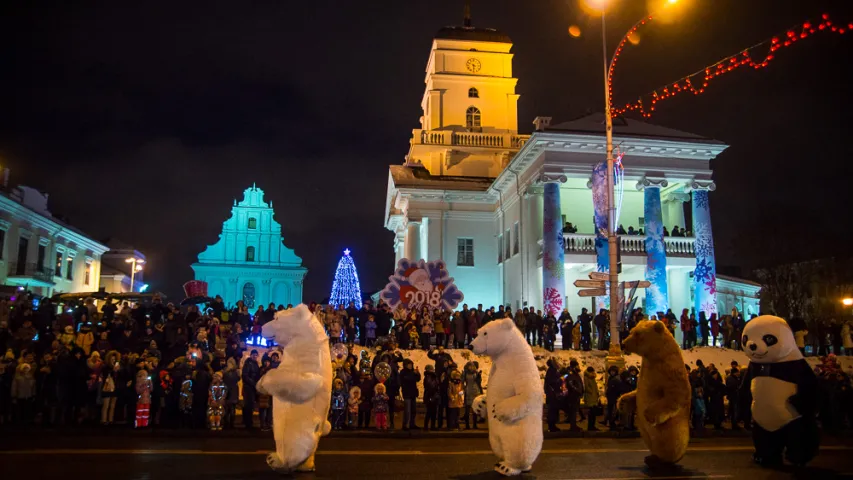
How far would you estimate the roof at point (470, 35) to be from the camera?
1540 inches

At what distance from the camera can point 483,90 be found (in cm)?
3875

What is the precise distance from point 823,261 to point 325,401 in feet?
119

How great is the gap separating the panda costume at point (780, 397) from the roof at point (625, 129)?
698 inches

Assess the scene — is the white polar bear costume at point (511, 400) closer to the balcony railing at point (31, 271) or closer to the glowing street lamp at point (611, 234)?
the glowing street lamp at point (611, 234)

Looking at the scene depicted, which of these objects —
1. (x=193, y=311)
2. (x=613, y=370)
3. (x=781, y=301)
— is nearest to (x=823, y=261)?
(x=781, y=301)

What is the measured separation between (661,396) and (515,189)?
2213cm

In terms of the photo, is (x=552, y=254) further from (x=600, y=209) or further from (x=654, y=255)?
(x=654, y=255)

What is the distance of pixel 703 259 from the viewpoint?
2628 cm

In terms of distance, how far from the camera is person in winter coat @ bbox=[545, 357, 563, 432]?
14.4 meters

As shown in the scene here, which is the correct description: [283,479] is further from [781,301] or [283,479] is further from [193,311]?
[781,301]

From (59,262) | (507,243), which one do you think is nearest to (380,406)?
(507,243)

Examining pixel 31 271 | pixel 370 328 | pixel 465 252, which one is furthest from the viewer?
pixel 31 271

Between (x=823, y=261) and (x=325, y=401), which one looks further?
(x=823, y=261)

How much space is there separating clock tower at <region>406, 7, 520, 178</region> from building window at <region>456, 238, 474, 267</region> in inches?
180
